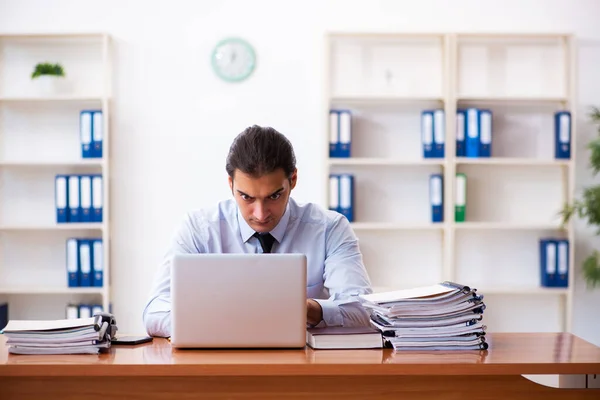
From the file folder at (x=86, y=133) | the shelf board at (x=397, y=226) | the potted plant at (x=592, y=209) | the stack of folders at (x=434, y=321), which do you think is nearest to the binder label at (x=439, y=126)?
the shelf board at (x=397, y=226)

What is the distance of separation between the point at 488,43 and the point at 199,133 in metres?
1.76

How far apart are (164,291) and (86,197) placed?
6.96 feet

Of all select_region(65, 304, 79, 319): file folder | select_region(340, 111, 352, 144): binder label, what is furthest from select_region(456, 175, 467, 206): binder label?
select_region(65, 304, 79, 319): file folder

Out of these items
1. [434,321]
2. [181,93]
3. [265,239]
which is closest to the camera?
[434,321]

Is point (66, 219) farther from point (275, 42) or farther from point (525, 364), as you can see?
point (525, 364)

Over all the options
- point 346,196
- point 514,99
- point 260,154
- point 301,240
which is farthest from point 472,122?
point 260,154

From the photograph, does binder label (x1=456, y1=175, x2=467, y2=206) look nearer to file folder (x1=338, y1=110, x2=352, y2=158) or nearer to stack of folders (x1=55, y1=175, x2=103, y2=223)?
file folder (x1=338, y1=110, x2=352, y2=158)

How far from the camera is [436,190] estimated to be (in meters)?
4.32

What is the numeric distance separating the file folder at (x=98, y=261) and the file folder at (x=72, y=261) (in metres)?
0.09

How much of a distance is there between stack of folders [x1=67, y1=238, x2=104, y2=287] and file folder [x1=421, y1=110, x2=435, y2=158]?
6.18 ft

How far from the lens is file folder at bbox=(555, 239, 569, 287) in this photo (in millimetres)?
4348

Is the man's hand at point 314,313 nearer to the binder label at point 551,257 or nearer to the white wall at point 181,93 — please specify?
the white wall at point 181,93

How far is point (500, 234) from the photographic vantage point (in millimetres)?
4562

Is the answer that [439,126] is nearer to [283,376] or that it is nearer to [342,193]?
[342,193]
